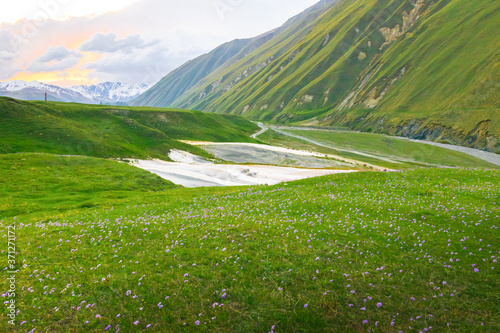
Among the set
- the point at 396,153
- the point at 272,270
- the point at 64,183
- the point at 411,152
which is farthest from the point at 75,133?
the point at 411,152

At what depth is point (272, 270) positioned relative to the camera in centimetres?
1322

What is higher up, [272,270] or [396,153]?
[272,270]

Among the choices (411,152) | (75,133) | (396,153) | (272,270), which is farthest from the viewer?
(396,153)

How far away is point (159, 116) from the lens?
138000 millimetres

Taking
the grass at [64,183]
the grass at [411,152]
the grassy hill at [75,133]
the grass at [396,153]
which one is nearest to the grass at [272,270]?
the grass at [64,183]

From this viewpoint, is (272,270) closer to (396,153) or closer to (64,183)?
(64,183)

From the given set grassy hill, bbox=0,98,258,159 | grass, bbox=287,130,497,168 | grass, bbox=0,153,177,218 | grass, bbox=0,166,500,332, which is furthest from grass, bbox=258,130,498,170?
grass, bbox=0,166,500,332

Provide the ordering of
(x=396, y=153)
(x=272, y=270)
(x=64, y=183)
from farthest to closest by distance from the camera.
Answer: (x=396, y=153) → (x=64, y=183) → (x=272, y=270)

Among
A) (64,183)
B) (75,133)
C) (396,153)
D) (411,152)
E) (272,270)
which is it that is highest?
(75,133)

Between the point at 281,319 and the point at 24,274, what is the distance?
42.3 feet

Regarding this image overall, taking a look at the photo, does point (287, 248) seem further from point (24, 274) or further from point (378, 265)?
point (24, 274)

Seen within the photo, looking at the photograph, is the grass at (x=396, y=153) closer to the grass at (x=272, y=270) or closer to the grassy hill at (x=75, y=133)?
the grassy hill at (x=75, y=133)

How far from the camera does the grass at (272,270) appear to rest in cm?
1045

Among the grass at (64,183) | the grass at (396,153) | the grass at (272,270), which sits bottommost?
the grass at (396,153)
